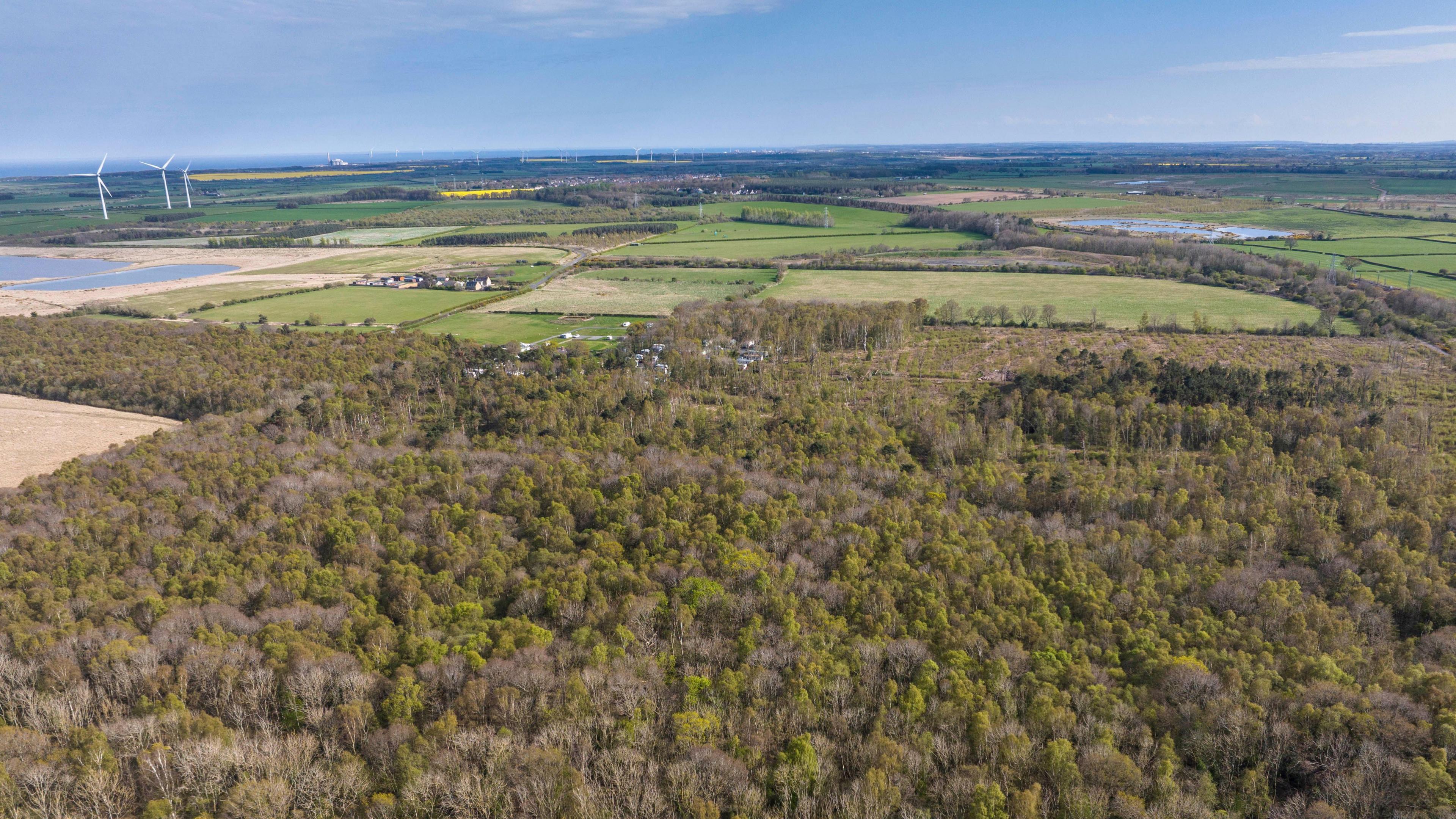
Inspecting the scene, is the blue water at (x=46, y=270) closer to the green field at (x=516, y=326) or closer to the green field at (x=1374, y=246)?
the green field at (x=516, y=326)

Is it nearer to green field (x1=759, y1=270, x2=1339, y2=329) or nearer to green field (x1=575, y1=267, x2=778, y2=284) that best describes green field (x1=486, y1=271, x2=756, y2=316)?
green field (x1=575, y1=267, x2=778, y2=284)

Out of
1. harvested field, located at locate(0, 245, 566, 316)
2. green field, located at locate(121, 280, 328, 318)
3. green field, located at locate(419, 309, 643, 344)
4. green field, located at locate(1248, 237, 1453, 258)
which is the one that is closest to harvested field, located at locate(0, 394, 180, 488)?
green field, located at locate(419, 309, 643, 344)

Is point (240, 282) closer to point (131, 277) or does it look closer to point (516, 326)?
point (131, 277)

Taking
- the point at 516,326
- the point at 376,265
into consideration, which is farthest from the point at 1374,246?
the point at 376,265

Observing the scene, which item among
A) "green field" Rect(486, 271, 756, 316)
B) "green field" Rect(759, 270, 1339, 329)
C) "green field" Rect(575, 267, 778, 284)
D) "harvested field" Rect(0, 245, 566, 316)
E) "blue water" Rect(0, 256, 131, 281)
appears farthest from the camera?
"blue water" Rect(0, 256, 131, 281)

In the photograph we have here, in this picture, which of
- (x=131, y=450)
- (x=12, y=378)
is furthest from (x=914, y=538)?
(x=12, y=378)

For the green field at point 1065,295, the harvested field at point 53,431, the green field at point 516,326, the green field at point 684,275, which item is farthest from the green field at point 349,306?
the green field at point 1065,295

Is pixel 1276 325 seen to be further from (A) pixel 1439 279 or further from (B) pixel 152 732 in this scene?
(B) pixel 152 732
